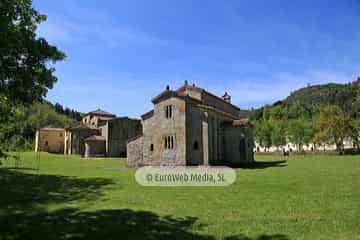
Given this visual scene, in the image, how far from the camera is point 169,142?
3086 centimetres

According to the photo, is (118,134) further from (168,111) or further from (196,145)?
(196,145)

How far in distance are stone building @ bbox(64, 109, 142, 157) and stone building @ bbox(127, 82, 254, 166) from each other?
1011 inches

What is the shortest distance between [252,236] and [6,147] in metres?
8.07

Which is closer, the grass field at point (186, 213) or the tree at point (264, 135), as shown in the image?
the grass field at point (186, 213)

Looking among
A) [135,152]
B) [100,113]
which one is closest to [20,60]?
[135,152]

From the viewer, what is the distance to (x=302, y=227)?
8.00m

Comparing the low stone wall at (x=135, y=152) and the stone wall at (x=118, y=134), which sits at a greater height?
the stone wall at (x=118, y=134)

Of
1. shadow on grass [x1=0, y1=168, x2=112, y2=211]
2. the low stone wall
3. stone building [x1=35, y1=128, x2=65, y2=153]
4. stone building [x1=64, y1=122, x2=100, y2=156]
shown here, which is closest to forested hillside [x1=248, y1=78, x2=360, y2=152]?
the low stone wall

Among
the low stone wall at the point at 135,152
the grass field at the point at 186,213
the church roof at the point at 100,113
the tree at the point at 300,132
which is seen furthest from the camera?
the tree at the point at 300,132

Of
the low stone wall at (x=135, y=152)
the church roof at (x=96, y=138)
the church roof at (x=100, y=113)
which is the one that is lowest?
the low stone wall at (x=135, y=152)

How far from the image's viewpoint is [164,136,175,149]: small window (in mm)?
30672

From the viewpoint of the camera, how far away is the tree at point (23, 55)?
25.0 feet

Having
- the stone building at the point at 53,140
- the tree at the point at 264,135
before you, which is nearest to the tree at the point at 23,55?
the stone building at the point at 53,140

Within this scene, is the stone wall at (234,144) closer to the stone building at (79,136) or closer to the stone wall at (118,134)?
the stone wall at (118,134)
